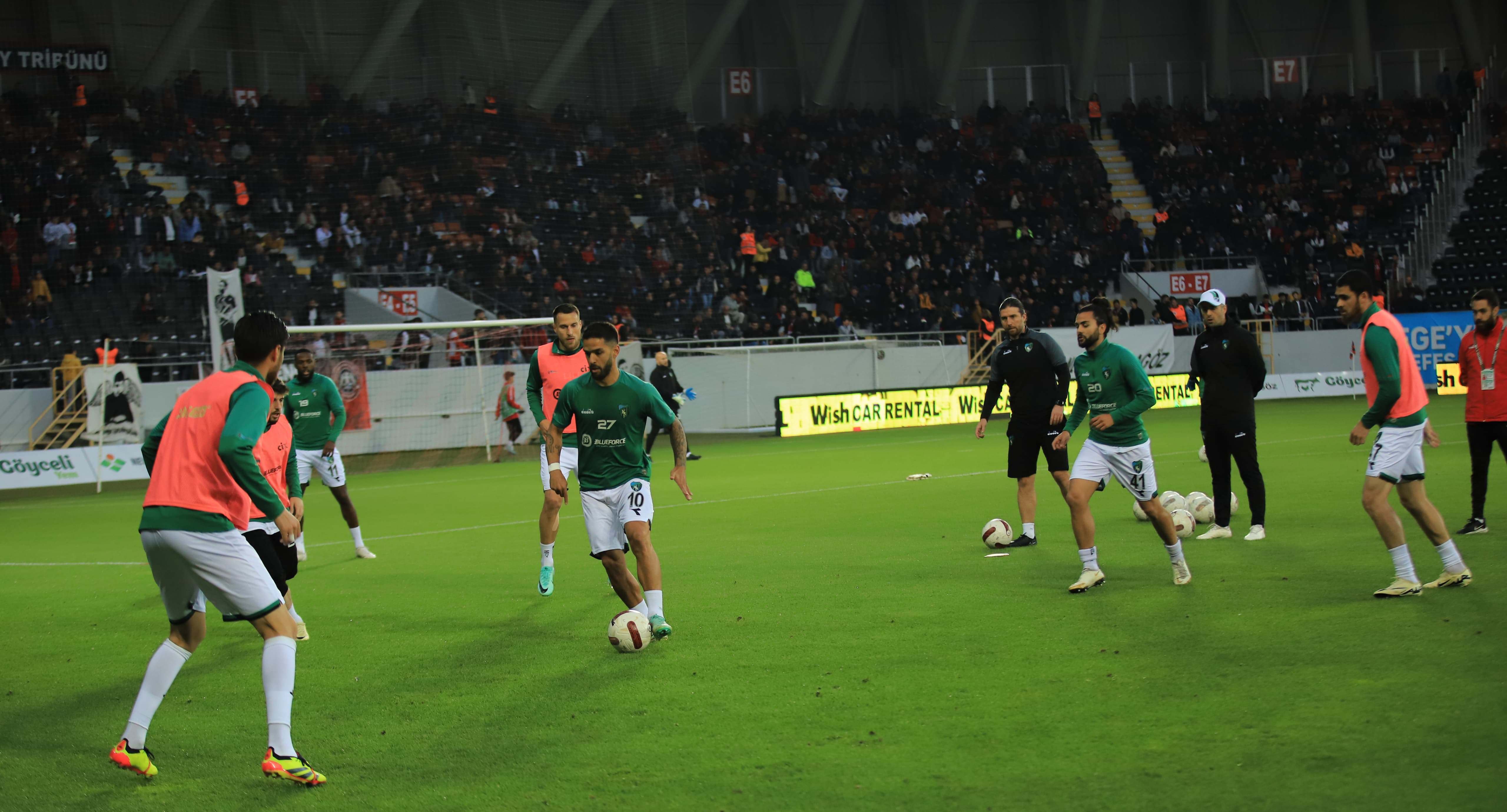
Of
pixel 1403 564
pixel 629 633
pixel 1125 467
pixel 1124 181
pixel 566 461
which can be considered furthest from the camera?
pixel 1124 181

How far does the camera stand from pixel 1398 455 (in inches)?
331

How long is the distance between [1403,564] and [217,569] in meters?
7.33

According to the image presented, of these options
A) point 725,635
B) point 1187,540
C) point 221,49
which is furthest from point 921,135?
point 725,635

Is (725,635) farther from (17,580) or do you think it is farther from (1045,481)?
(1045,481)

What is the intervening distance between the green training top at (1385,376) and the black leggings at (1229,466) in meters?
3.16

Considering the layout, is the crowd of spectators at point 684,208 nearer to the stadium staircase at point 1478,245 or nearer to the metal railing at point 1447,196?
the metal railing at point 1447,196

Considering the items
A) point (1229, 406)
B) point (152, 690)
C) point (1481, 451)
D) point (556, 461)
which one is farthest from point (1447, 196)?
point (152, 690)

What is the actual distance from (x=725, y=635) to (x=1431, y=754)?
14.3ft

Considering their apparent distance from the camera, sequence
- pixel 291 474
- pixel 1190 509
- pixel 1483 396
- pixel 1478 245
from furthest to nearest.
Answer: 1. pixel 1478 245
2. pixel 1190 509
3. pixel 1483 396
4. pixel 291 474

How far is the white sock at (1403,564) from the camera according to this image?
8578 millimetres

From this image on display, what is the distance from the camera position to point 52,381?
2614cm

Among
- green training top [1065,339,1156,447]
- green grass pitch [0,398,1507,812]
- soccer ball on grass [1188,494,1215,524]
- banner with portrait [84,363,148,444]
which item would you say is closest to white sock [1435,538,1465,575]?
green grass pitch [0,398,1507,812]

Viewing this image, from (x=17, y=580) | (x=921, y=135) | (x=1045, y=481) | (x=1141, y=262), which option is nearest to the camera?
(x=17, y=580)

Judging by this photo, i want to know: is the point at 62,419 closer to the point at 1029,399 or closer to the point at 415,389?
the point at 415,389
